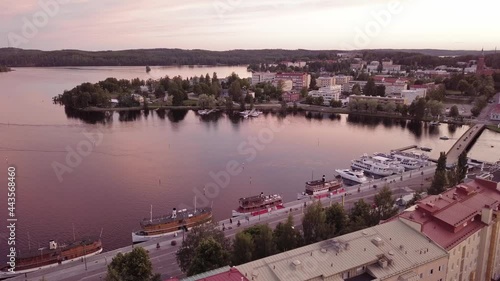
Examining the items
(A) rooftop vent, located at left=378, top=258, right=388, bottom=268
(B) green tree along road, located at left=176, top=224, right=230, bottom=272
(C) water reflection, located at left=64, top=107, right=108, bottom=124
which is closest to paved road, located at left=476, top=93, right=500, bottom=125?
(A) rooftop vent, located at left=378, top=258, right=388, bottom=268

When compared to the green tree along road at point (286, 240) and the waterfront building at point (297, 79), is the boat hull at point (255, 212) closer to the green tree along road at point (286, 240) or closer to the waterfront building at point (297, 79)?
the green tree along road at point (286, 240)

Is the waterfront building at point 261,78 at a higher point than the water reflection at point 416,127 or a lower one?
higher

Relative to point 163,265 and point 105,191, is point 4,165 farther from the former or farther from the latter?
point 163,265

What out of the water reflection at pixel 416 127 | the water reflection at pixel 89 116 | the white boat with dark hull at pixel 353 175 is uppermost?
the water reflection at pixel 89 116

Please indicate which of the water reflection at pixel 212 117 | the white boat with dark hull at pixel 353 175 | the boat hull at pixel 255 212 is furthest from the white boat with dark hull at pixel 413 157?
the water reflection at pixel 212 117

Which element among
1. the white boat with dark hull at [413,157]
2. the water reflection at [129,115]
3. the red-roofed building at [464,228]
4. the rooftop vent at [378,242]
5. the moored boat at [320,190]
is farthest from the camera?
the water reflection at [129,115]

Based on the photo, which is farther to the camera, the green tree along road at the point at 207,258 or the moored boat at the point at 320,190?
the moored boat at the point at 320,190

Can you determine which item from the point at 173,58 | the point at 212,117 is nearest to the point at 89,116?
the point at 212,117

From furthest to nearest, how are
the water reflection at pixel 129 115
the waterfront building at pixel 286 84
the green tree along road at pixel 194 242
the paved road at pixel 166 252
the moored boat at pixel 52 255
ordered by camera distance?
the waterfront building at pixel 286 84 < the water reflection at pixel 129 115 < the moored boat at pixel 52 255 < the paved road at pixel 166 252 < the green tree along road at pixel 194 242
